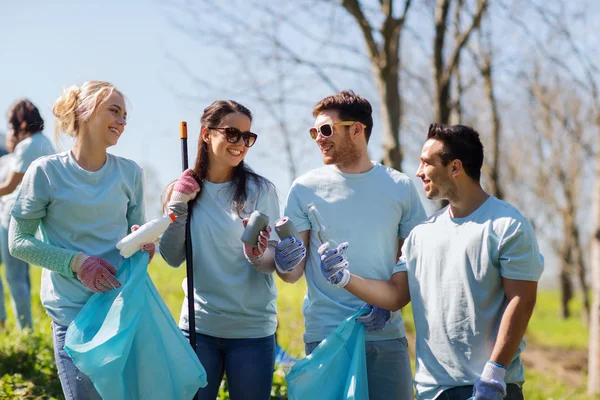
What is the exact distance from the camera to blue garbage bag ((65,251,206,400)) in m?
2.91

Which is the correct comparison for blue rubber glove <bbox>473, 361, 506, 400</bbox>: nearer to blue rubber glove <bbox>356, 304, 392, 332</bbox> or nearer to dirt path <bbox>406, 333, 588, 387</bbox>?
blue rubber glove <bbox>356, 304, 392, 332</bbox>

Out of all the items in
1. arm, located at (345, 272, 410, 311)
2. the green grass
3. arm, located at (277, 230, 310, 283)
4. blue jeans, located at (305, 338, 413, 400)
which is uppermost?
arm, located at (277, 230, 310, 283)

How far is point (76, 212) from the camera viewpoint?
3096 mm

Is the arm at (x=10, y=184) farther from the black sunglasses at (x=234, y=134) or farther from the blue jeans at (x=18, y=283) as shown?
the black sunglasses at (x=234, y=134)

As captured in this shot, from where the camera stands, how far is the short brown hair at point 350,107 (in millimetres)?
3482

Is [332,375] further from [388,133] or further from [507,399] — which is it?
[388,133]

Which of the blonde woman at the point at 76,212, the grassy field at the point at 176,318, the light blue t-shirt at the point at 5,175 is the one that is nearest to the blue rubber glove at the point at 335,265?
the blonde woman at the point at 76,212

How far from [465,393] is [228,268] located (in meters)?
1.26

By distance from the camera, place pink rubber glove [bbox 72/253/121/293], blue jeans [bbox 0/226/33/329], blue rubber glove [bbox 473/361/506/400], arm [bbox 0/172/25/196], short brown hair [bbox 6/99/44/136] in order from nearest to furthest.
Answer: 1. blue rubber glove [bbox 473/361/506/400]
2. pink rubber glove [bbox 72/253/121/293]
3. arm [bbox 0/172/25/196]
4. short brown hair [bbox 6/99/44/136]
5. blue jeans [bbox 0/226/33/329]

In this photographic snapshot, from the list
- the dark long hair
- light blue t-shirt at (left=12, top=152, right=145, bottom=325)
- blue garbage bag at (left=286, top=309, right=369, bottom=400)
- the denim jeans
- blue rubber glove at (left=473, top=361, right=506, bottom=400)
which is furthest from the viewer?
the dark long hair

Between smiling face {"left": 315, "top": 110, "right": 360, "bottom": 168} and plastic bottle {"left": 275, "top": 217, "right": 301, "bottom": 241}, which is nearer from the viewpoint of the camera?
plastic bottle {"left": 275, "top": 217, "right": 301, "bottom": 241}

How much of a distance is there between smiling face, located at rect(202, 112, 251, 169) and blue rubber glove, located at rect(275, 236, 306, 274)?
1.90ft

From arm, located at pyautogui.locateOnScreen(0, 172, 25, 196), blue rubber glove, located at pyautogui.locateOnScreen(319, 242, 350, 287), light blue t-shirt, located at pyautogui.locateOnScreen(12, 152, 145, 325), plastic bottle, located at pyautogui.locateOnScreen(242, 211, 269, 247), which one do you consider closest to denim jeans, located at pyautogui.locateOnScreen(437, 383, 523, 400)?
blue rubber glove, located at pyautogui.locateOnScreen(319, 242, 350, 287)

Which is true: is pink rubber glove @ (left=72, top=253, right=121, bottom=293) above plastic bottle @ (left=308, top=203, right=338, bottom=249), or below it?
below
